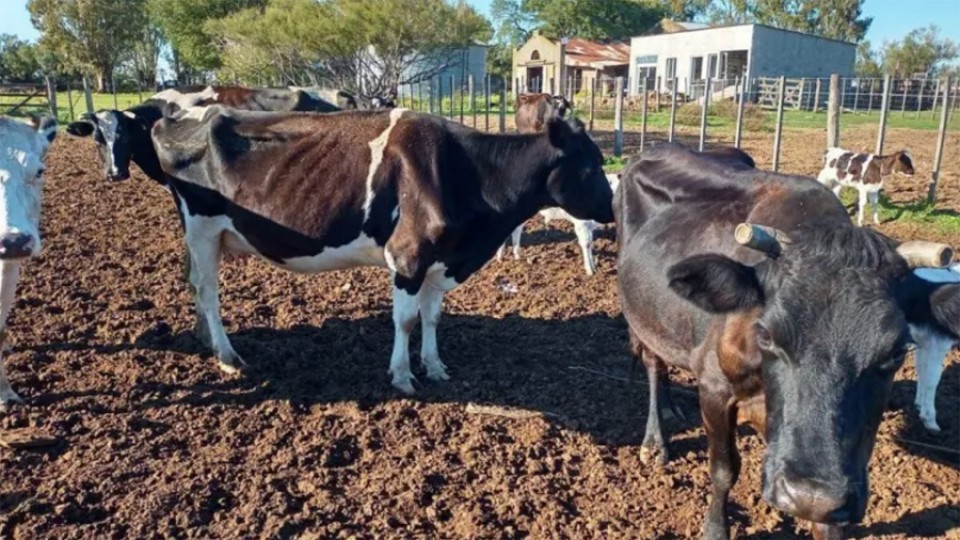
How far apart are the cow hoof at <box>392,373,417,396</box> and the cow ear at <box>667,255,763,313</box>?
8.53 feet

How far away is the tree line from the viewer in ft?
76.9

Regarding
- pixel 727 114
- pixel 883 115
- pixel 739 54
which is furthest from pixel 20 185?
pixel 739 54

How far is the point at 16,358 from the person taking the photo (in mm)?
5250

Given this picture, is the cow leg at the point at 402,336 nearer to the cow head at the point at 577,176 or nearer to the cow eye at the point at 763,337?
the cow head at the point at 577,176

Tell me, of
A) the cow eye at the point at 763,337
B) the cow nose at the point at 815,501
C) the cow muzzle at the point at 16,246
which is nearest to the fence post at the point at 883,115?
the cow eye at the point at 763,337

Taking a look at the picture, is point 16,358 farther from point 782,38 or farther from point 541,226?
point 782,38

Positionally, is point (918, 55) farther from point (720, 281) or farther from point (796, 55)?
point (720, 281)

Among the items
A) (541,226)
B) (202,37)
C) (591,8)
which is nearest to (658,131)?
(541,226)

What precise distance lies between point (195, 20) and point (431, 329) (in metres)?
40.4

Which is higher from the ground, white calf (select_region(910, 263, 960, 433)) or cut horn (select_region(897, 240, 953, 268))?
cut horn (select_region(897, 240, 953, 268))

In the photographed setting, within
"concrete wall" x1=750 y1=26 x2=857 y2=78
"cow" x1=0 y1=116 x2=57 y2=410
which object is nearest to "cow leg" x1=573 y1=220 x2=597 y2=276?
"cow" x1=0 y1=116 x2=57 y2=410

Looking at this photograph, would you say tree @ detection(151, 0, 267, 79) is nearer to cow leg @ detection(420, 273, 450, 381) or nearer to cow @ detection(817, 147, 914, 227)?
cow @ detection(817, 147, 914, 227)

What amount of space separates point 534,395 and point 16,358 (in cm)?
366

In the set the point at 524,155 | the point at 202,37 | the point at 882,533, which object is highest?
the point at 202,37
